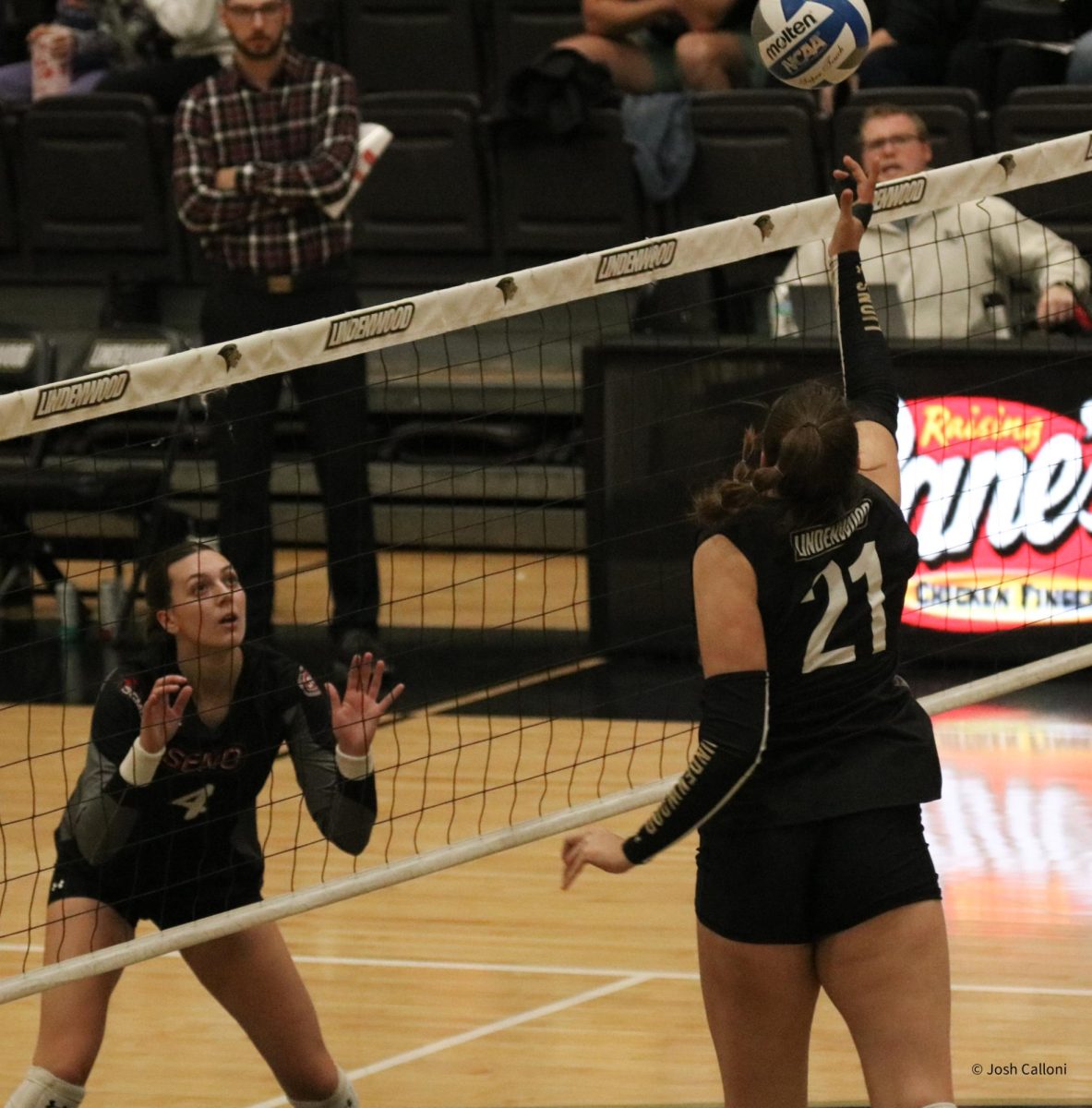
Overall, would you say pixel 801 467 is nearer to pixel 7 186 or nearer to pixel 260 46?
pixel 260 46

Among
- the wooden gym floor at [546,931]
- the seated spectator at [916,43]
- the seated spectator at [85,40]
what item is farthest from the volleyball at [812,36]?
the seated spectator at [85,40]

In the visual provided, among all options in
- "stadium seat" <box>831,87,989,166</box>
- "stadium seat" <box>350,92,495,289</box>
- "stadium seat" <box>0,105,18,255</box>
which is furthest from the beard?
"stadium seat" <box>0,105,18,255</box>

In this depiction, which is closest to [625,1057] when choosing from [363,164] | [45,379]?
[363,164]

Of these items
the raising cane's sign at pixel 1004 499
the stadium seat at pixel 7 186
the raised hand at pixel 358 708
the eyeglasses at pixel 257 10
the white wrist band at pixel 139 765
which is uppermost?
the eyeglasses at pixel 257 10

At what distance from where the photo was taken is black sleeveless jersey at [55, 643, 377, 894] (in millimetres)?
4645

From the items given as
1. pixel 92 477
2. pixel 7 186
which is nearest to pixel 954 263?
pixel 92 477

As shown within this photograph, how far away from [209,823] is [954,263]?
4.87m

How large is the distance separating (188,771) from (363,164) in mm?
5146

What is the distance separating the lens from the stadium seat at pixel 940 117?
985cm

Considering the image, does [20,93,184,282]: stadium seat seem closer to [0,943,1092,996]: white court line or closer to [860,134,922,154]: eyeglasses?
[860,134,922,154]: eyeglasses

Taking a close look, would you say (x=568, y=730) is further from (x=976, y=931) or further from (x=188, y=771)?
(x=188, y=771)

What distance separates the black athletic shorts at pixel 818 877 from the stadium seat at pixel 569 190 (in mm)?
7274

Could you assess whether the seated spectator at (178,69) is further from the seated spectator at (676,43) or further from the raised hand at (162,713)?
the raised hand at (162,713)

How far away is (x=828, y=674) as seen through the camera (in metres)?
3.78
